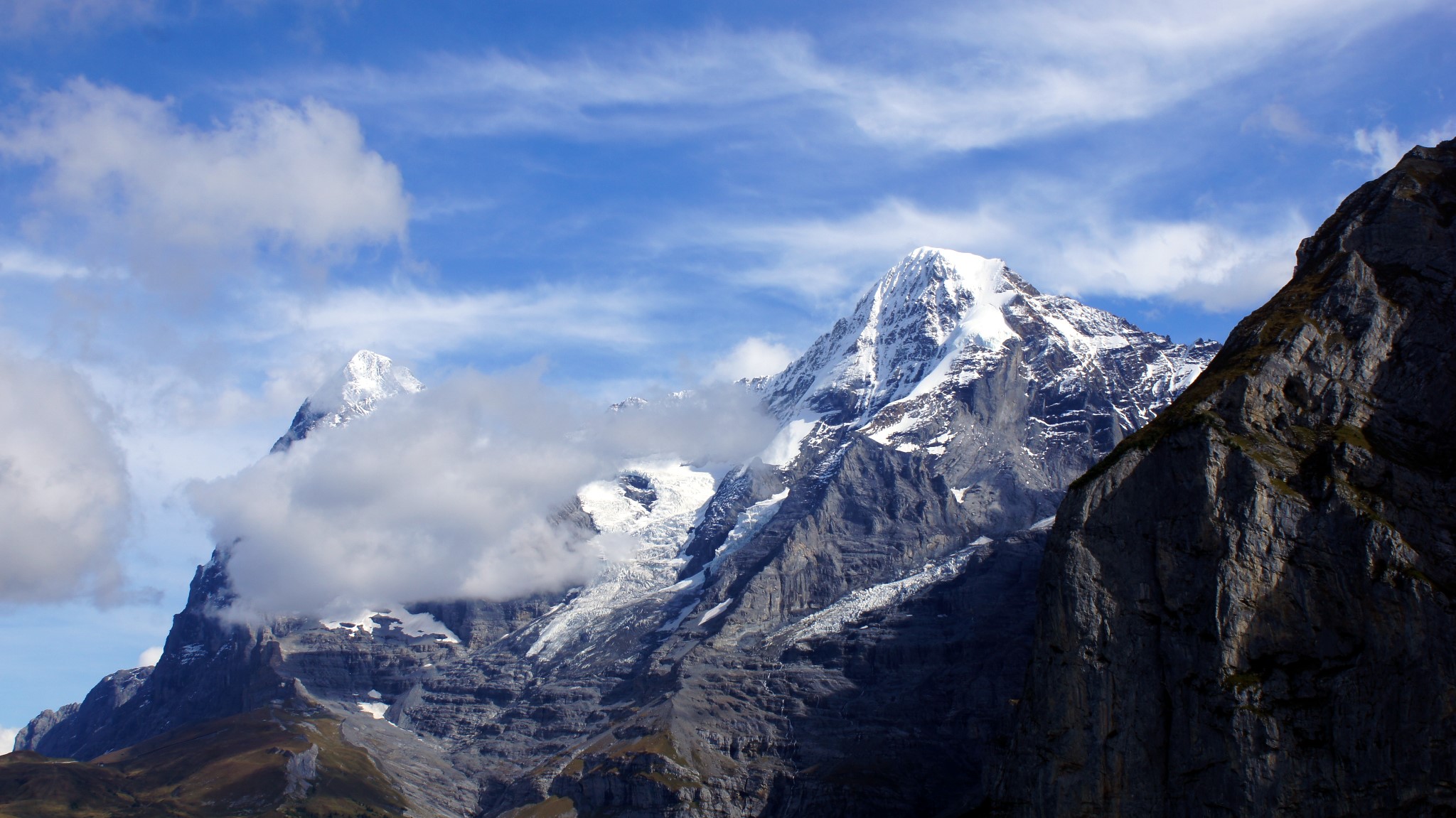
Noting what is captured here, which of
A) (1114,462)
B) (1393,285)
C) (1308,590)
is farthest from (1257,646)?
(1393,285)

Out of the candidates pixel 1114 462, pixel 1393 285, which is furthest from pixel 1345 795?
pixel 1393 285

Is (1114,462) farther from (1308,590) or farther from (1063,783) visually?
(1063,783)

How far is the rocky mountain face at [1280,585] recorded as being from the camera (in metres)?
139

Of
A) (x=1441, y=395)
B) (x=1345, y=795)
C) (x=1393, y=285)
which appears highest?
A: (x=1393, y=285)

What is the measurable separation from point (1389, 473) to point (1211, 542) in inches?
835

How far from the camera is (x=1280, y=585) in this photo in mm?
149125

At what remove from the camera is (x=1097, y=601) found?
518ft

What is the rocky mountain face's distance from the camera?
456ft

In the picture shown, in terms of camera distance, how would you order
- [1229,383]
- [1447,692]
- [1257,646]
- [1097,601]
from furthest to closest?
[1229,383], [1097,601], [1257,646], [1447,692]

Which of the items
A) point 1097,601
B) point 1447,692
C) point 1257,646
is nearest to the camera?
point 1447,692

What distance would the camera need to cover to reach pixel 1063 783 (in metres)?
152

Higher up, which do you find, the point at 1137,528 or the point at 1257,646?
the point at 1137,528

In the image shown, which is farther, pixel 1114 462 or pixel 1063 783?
pixel 1114 462

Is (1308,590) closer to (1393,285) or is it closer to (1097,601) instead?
(1097,601)
